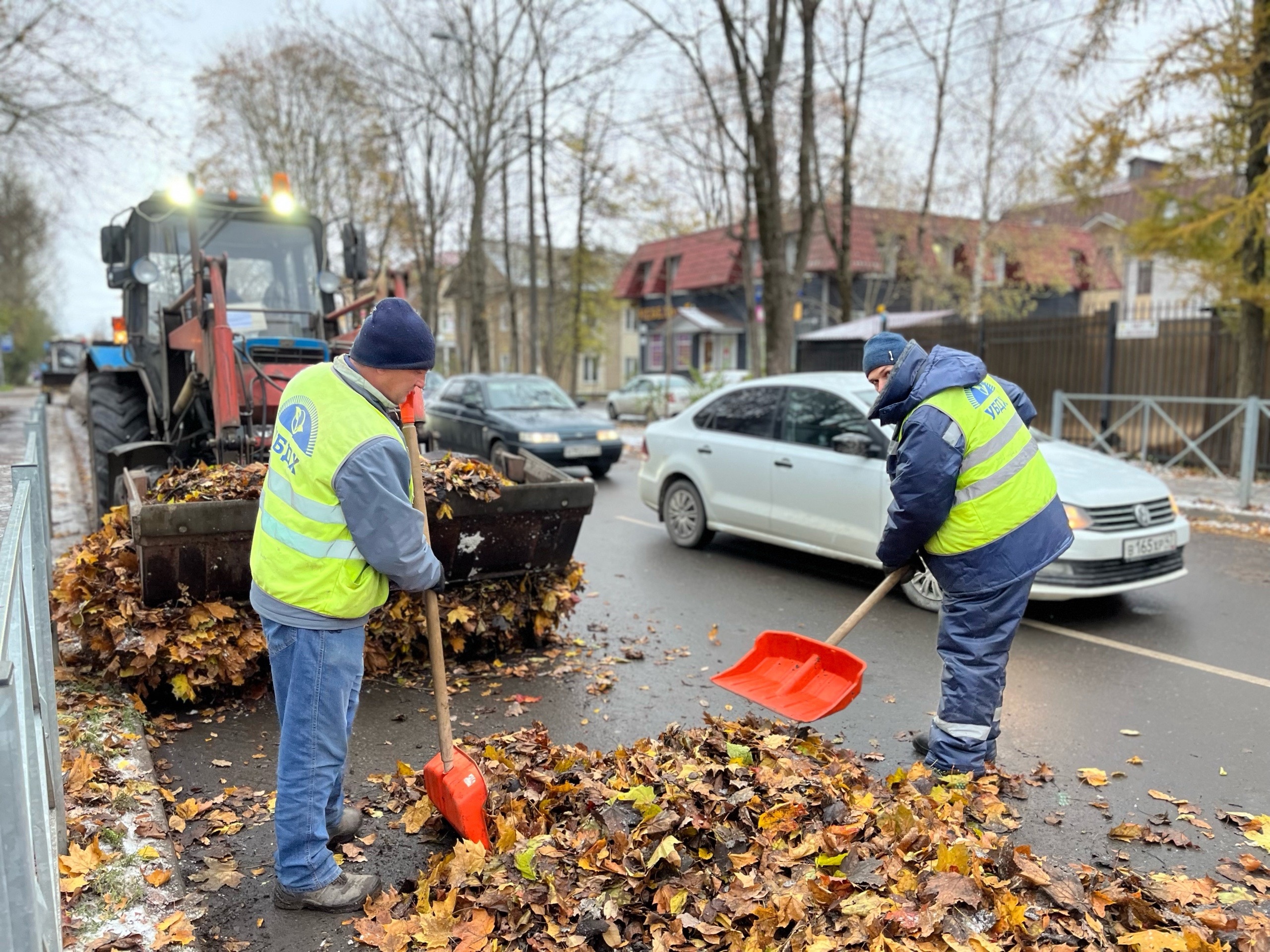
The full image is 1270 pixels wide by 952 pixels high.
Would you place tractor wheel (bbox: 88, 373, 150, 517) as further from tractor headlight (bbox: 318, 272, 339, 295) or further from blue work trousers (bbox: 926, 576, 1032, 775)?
blue work trousers (bbox: 926, 576, 1032, 775)

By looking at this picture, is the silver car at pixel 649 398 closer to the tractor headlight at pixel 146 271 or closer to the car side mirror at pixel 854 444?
the car side mirror at pixel 854 444

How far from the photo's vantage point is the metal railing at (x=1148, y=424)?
12.8 metres

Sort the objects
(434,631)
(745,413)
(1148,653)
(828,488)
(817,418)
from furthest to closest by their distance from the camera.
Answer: (745,413) → (817,418) → (828,488) → (1148,653) → (434,631)

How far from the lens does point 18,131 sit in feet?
54.7

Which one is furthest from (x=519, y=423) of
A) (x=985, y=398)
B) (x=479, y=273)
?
(x=479, y=273)

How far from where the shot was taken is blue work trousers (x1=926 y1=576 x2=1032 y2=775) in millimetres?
3820

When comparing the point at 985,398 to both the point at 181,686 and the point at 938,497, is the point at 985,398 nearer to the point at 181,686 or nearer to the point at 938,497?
the point at 938,497

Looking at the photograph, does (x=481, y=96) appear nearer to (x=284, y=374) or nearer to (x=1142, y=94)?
(x=1142, y=94)

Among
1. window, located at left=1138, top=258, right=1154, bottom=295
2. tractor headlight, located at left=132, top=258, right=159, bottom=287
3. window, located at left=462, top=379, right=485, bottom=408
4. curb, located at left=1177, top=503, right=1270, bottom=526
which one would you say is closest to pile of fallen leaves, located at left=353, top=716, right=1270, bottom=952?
tractor headlight, located at left=132, top=258, right=159, bottom=287

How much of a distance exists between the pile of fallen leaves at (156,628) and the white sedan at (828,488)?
10.2ft

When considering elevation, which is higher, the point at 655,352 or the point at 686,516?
the point at 655,352

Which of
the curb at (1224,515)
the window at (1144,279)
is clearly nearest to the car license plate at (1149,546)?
the curb at (1224,515)

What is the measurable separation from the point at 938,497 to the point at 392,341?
7.16 feet

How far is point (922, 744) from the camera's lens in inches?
168
